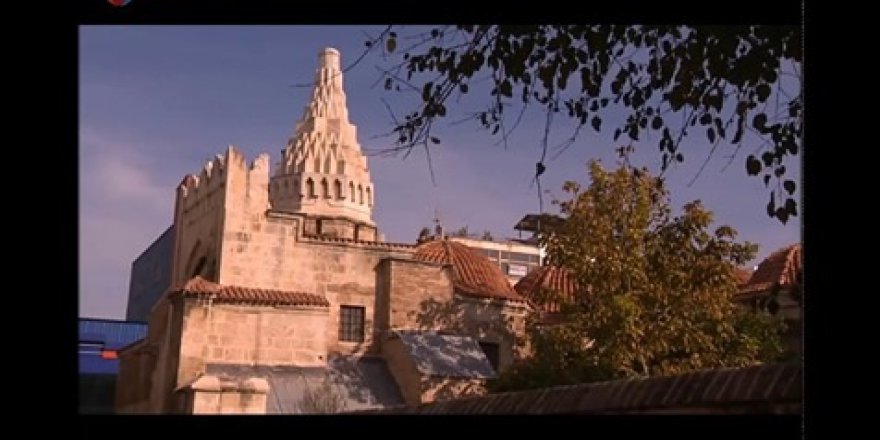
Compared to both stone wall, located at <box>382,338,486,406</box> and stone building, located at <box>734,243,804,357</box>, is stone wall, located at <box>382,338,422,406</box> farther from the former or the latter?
stone building, located at <box>734,243,804,357</box>

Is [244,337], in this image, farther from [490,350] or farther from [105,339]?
[490,350]

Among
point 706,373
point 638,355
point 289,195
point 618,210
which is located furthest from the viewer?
point 289,195

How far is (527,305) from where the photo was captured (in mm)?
20953

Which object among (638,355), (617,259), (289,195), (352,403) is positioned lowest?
(352,403)

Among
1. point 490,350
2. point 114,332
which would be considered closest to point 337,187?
point 490,350

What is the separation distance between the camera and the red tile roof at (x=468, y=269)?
20855 mm

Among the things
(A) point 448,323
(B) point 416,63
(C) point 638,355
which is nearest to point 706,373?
(B) point 416,63

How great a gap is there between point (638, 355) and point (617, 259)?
1.52m

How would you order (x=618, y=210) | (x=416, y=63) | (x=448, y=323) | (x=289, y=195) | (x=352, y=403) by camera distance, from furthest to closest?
(x=289, y=195) → (x=448, y=323) → (x=352, y=403) → (x=618, y=210) → (x=416, y=63)

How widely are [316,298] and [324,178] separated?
12.1 ft

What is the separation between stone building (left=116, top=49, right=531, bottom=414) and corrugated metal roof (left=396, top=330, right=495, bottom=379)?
3 cm

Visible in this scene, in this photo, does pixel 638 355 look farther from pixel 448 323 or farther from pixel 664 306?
pixel 448 323

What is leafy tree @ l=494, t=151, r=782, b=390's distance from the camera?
49.0 feet

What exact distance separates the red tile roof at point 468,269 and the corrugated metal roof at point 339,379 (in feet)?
7.75
